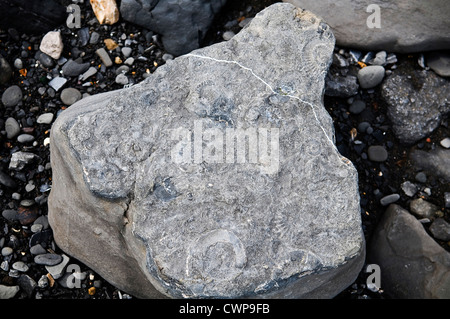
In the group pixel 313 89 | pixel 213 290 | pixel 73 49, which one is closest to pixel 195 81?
pixel 313 89

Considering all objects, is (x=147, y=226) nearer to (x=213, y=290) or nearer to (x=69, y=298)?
(x=213, y=290)

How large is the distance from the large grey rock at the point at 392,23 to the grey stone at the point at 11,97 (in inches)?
56.0

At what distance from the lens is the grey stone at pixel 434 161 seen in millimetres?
2366

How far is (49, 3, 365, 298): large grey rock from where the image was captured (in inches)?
67.7

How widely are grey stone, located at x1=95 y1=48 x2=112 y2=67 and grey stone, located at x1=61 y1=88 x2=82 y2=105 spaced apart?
0.67 ft

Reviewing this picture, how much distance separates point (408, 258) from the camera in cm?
220

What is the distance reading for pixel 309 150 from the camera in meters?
1.82

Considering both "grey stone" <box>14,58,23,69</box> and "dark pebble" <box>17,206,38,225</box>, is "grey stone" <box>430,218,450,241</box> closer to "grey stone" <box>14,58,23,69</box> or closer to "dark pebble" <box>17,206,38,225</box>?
"dark pebble" <box>17,206,38,225</box>

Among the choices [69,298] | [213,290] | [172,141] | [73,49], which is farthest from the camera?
[73,49]

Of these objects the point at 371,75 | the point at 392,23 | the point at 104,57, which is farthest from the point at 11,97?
the point at 392,23

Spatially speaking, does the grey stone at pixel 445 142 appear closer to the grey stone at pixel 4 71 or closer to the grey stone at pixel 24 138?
the grey stone at pixel 24 138

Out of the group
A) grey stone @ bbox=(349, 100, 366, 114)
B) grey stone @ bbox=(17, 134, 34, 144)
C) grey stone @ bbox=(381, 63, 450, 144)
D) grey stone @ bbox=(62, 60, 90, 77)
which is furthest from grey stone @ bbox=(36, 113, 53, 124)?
grey stone @ bbox=(381, 63, 450, 144)

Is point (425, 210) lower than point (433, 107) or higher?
lower

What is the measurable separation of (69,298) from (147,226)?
2.47 feet
